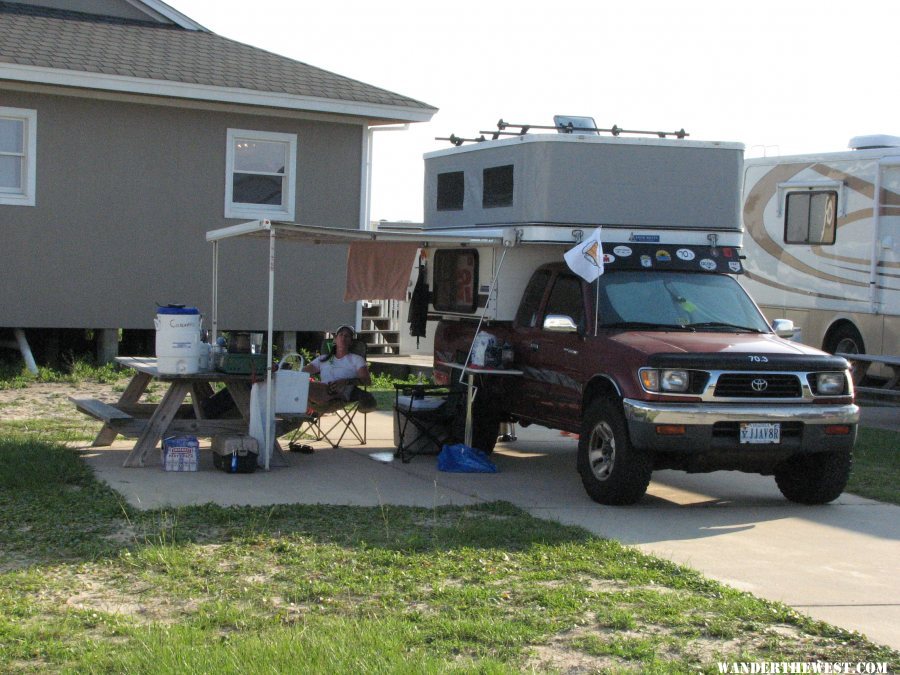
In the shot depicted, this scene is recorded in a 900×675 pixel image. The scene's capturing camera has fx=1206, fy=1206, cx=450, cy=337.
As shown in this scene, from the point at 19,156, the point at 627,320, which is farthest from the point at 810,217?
the point at 19,156

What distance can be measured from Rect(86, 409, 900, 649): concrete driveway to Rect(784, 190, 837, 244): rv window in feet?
26.5

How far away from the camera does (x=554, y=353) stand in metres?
9.80

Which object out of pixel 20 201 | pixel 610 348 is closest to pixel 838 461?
pixel 610 348

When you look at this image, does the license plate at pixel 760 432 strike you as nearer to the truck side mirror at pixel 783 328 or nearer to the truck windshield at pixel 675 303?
the truck windshield at pixel 675 303

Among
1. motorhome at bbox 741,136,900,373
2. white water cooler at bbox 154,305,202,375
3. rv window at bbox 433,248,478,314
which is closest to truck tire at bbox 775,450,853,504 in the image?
rv window at bbox 433,248,478,314

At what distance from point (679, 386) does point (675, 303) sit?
1372 millimetres

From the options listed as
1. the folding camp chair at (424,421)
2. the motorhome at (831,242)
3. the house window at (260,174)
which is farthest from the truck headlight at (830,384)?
the house window at (260,174)

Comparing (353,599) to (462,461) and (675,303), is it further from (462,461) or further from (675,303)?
(675,303)

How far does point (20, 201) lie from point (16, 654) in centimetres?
1130

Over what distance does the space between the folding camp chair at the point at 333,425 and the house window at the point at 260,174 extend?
4.77 metres

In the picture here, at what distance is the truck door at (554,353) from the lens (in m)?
9.48

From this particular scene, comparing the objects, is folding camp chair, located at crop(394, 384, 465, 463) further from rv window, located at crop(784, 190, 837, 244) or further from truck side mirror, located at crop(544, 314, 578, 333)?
rv window, located at crop(784, 190, 837, 244)

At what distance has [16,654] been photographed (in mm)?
4969

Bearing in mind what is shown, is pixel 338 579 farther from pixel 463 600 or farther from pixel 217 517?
pixel 217 517
